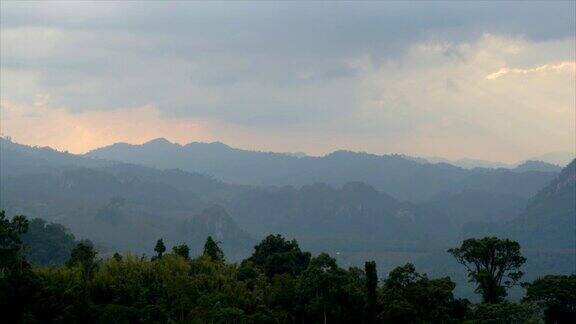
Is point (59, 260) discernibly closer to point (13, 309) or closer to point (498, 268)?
point (13, 309)

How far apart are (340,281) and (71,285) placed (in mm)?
18219

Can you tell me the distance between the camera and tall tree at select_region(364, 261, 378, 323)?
1875 inches

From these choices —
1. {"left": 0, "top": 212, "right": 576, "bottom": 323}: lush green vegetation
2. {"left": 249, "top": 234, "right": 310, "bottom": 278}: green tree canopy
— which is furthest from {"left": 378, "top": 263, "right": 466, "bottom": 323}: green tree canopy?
{"left": 249, "top": 234, "right": 310, "bottom": 278}: green tree canopy

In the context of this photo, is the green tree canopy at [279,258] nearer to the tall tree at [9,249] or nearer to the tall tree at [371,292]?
the tall tree at [371,292]

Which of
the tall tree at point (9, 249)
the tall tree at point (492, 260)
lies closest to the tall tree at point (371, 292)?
the tall tree at point (492, 260)

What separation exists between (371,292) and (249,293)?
865cm

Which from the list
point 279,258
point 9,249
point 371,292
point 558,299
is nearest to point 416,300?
point 371,292

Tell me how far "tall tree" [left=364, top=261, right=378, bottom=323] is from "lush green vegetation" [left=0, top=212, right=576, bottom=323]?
70 mm

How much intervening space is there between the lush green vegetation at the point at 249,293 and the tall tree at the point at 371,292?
7 cm

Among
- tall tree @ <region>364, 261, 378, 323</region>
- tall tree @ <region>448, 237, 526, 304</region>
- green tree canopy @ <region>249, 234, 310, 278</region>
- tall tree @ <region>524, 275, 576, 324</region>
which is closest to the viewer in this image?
tall tree @ <region>364, 261, 378, 323</region>

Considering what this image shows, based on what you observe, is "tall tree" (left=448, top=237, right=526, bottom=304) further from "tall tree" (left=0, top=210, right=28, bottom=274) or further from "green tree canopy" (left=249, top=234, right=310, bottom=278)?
"tall tree" (left=0, top=210, right=28, bottom=274)

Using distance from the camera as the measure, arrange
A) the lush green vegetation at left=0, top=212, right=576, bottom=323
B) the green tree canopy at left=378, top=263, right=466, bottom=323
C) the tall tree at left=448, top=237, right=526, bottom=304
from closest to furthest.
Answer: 1. the lush green vegetation at left=0, top=212, right=576, bottom=323
2. the green tree canopy at left=378, top=263, right=466, bottom=323
3. the tall tree at left=448, top=237, right=526, bottom=304

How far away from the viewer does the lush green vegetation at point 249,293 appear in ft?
140

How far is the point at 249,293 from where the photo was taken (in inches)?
1923
